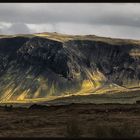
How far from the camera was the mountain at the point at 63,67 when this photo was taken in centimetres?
16350

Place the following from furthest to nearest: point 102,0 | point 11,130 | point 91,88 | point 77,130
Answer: point 91,88, point 11,130, point 77,130, point 102,0

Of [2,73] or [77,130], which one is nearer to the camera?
[77,130]

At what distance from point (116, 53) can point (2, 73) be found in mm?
44650

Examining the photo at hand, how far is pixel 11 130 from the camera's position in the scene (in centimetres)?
2758

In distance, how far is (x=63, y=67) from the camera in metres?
169

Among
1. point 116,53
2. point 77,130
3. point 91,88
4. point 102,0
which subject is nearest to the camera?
point 102,0

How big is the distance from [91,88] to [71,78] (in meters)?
8.31

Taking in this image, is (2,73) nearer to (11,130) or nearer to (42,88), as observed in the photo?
(42,88)

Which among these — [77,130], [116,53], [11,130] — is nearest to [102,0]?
[77,130]

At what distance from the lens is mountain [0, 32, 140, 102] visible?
163500 mm

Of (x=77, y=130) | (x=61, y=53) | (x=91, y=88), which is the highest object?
(x=61, y=53)

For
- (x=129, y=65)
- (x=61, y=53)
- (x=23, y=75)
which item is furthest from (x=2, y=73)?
(x=129, y=65)

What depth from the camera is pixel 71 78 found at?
167m

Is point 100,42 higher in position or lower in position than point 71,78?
higher
